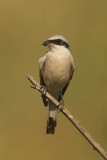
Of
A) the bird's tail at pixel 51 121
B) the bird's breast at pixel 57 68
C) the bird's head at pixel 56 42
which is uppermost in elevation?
the bird's head at pixel 56 42

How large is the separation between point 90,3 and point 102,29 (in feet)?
1.89

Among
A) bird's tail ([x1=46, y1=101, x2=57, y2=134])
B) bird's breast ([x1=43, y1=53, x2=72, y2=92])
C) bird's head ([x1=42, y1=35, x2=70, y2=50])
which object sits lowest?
bird's tail ([x1=46, y1=101, x2=57, y2=134])

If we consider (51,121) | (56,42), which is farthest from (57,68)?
(51,121)

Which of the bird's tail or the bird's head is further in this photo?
the bird's tail

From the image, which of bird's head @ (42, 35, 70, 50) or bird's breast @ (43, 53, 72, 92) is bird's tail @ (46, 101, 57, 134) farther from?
bird's head @ (42, 35, 70, 50)

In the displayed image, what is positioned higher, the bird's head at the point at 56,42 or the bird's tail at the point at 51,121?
the bird's head at the point at 56,42

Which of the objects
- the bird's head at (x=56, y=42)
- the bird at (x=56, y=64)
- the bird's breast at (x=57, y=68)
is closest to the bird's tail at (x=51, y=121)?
the bird at (x=56, y=64)

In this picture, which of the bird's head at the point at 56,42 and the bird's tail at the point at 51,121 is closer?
the bird's head at the point at 56,42

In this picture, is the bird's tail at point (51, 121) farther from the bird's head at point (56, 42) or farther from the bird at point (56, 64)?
the bird's head at point (56, 42)

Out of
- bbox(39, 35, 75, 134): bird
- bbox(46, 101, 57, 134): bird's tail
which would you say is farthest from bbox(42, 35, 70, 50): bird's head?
bbox(46, 101, 57, 134): bird's tail

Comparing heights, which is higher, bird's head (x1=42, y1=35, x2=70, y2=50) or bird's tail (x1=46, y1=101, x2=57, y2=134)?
bird's head (x1=42, y1=35, x2=70, y2=50)

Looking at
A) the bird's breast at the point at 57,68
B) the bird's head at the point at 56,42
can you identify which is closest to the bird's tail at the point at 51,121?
the bird's breast at the point at 57,68

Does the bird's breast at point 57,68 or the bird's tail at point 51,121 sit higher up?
the bird's breast at point 57,68

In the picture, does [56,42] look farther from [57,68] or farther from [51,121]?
[51,121]
